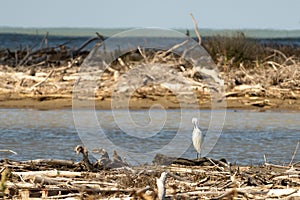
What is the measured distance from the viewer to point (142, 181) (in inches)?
272

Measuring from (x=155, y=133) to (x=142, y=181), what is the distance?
545 cm

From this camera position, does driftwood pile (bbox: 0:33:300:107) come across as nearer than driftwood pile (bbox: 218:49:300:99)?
No

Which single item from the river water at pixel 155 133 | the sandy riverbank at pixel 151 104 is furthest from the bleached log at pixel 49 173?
the sandy riverbank at pixel 151 104

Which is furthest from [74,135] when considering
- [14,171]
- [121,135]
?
[14,171]

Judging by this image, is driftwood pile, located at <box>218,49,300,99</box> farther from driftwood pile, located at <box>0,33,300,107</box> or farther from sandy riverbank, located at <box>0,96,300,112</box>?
sandy riverbank, located at <box>0,96,300,112</box>

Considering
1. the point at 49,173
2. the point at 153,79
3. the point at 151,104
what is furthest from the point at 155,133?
the point at 49,173

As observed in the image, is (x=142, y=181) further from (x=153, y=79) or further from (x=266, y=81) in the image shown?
(x=266, y=81)

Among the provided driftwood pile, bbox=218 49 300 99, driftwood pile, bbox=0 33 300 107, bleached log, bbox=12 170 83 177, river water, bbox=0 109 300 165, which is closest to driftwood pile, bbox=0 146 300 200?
bleached log, bbox=12 170 83 177

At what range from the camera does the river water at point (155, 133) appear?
10.1 metres

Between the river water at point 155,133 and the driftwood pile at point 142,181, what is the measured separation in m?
1.65

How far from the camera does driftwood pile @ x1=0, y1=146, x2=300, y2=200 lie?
6.34 m

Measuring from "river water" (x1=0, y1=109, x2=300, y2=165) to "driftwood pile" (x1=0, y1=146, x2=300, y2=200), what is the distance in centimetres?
165

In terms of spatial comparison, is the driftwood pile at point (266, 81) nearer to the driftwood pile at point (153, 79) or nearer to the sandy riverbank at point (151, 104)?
the driftwood pile at point (153, 79)

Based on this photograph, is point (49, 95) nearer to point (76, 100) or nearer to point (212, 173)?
point (76, 100)
